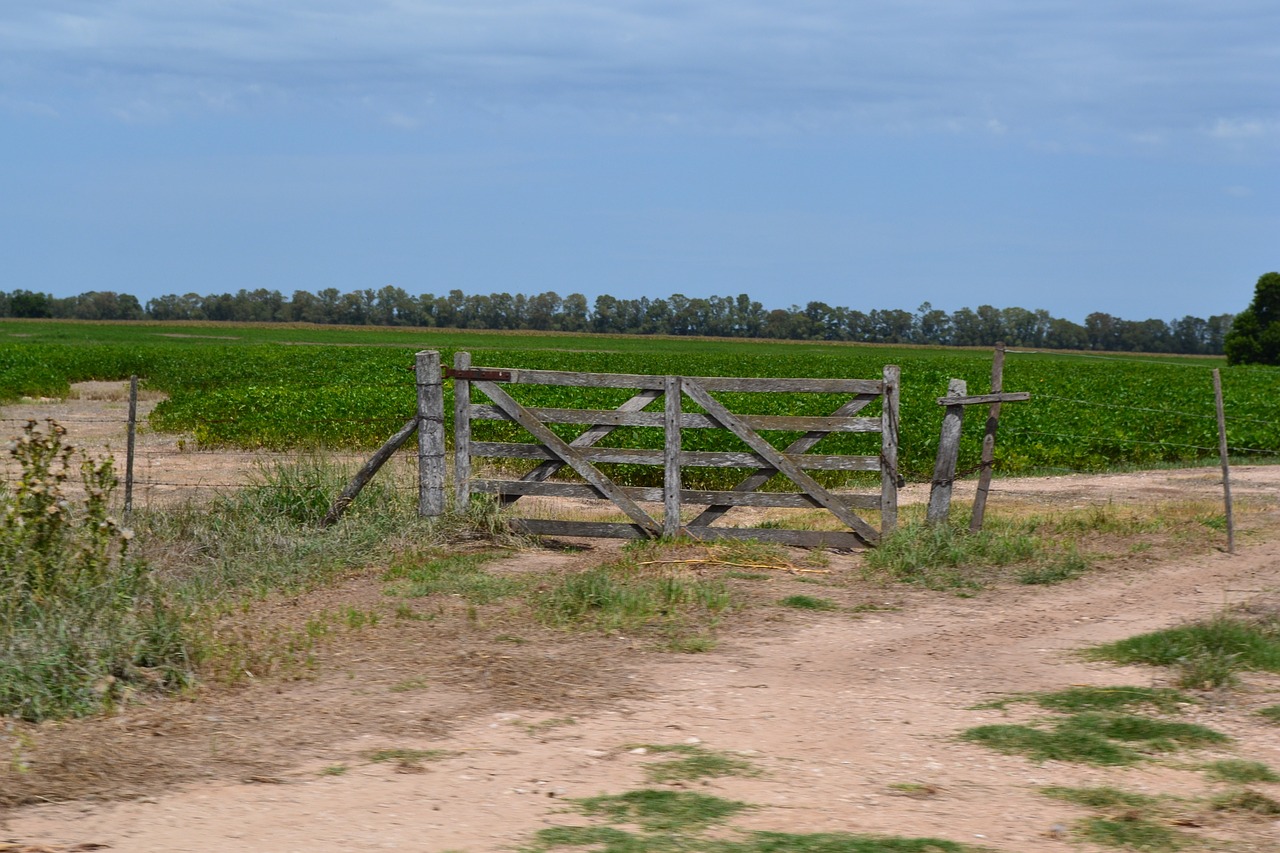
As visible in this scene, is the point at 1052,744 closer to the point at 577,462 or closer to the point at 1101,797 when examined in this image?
the point at 1101,797

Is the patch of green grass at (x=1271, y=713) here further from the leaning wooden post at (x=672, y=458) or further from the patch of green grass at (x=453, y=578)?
the leaning wooden post at (x=672, y=458)

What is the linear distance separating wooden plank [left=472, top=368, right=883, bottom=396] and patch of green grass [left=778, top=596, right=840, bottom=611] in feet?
7.78

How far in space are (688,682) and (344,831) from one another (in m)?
2.91

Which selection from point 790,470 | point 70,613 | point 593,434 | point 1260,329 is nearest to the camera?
point 70,613

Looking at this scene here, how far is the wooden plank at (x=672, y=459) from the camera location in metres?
12.0

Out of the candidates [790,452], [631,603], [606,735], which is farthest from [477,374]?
[606,735]

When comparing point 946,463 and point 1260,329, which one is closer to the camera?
point 946,463

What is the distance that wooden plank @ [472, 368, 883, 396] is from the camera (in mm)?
11789

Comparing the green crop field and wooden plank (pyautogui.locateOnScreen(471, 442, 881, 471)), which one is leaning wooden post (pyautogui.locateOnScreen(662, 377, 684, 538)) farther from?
the green crop field

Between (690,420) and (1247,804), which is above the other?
(690,420)

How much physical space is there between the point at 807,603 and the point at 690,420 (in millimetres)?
2775

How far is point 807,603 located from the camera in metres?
9.87

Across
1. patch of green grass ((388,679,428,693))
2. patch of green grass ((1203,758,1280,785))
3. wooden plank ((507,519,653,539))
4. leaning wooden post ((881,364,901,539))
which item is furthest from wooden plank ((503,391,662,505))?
patch of green grass ((1203,758,1280,785))

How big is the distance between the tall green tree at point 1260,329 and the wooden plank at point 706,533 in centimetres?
8284
